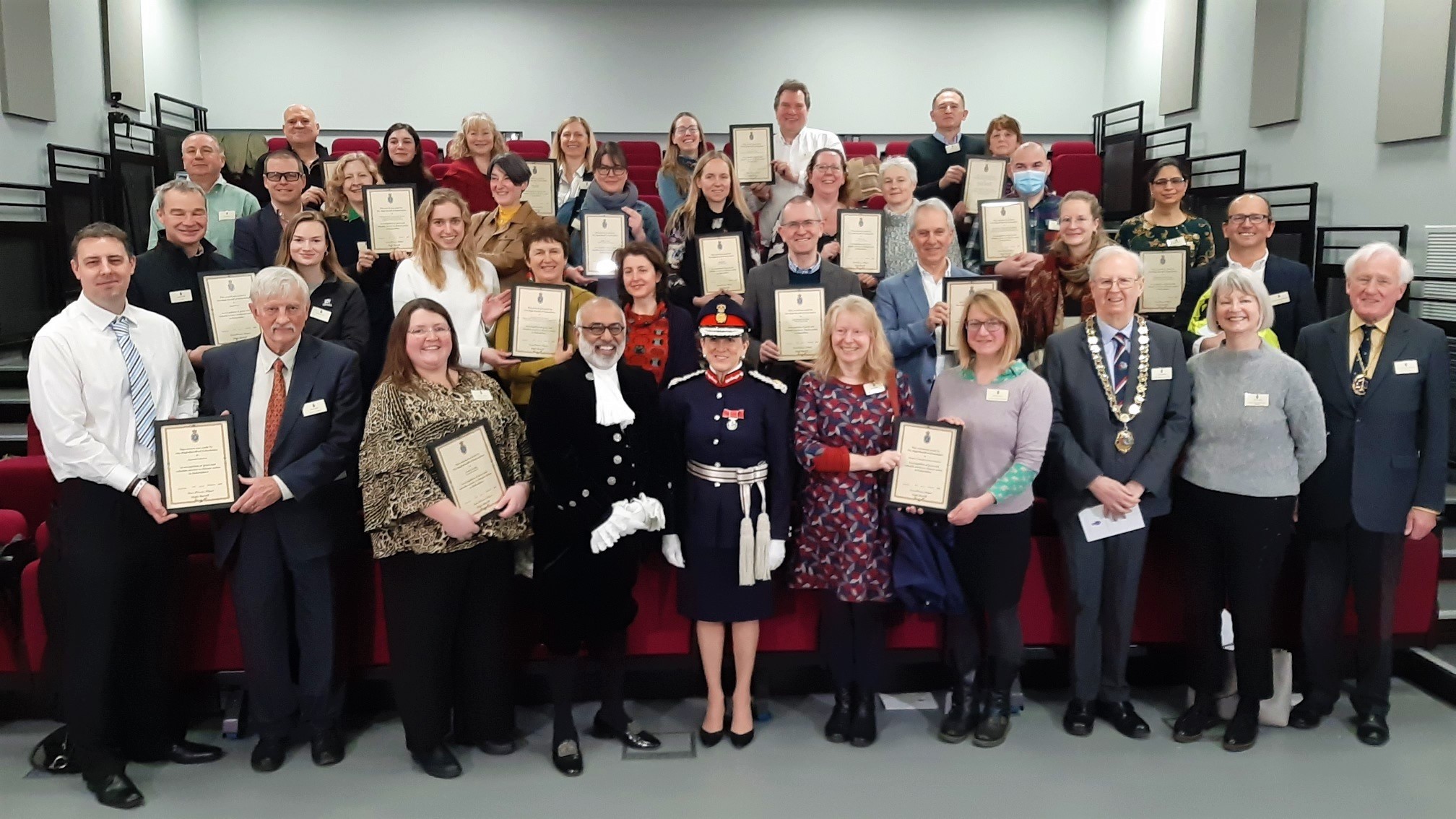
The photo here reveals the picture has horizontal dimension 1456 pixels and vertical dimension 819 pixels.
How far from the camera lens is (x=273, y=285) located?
3.02 m

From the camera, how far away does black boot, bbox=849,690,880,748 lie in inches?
133

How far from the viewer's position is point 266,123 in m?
10.8

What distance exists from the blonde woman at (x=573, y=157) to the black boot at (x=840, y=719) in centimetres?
307

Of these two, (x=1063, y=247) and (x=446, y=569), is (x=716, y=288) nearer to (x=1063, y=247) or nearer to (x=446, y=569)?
(x=1063, y=247)

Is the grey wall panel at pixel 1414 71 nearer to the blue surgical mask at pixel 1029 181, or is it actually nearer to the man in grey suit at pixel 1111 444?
the blue surgical mask at pixel 1029 181

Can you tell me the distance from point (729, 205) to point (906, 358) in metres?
1.21

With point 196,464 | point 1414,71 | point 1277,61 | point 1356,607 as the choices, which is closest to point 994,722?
point 1356,607

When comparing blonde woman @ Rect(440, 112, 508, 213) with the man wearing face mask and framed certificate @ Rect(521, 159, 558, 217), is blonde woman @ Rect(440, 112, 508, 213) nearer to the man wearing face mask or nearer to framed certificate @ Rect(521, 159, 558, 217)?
framed certificate @ Rect(521, 159, 558, 217)

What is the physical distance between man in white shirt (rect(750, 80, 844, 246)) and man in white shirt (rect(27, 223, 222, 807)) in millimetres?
2954

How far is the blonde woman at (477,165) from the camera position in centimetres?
521

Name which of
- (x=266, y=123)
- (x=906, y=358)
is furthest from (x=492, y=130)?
(x=266, y=123)

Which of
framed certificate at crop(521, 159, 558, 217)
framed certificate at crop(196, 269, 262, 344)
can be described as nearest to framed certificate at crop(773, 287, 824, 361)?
framed certificate at crop(521, 159, 558, 217)

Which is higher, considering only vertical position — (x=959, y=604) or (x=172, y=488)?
(x=172, y=488)

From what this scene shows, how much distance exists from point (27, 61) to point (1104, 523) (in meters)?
8.38
